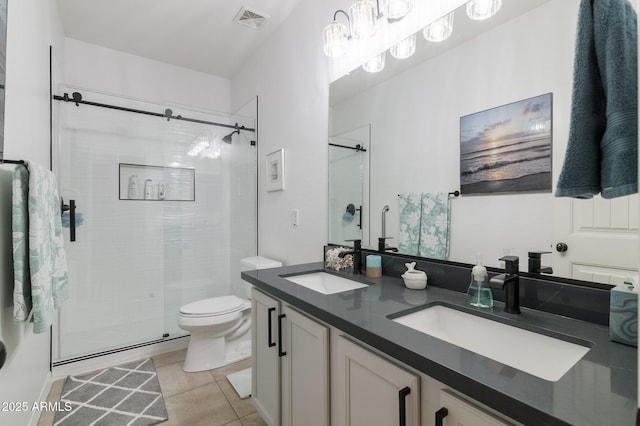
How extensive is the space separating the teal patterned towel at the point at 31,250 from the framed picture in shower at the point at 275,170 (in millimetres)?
1387

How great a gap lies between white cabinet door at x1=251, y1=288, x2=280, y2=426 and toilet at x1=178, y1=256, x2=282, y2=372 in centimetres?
72

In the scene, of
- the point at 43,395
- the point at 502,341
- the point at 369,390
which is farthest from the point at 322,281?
the point at 43,395

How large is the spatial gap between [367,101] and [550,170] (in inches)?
38.4

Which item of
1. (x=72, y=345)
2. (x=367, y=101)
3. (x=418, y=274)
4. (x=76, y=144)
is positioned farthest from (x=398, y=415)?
(x=76, y=144)

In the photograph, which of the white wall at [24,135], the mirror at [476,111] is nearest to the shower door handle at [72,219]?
the white wall at [24,135]

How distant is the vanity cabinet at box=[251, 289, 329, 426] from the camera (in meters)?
1.06

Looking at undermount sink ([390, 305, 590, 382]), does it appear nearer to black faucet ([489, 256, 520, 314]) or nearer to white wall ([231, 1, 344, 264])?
black faucet ([489, 256, 520, 314])

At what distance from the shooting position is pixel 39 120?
1.81m

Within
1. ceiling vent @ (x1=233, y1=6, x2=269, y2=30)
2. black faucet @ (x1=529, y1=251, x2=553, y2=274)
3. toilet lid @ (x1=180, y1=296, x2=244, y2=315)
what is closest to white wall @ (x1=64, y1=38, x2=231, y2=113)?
ceiling vent @ (x1=233, y1=6, x2=269, y2=30)

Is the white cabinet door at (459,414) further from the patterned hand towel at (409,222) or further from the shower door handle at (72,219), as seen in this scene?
the shower door handle at (72,219)

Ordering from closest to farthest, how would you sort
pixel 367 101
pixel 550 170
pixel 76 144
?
pixel 550 170
pixel 367 101
pixel 76 144

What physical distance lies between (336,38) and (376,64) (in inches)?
11.7

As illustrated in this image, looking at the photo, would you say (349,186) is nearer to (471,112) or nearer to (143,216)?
(471,112)

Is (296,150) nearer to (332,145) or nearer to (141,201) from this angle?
(332,145)
